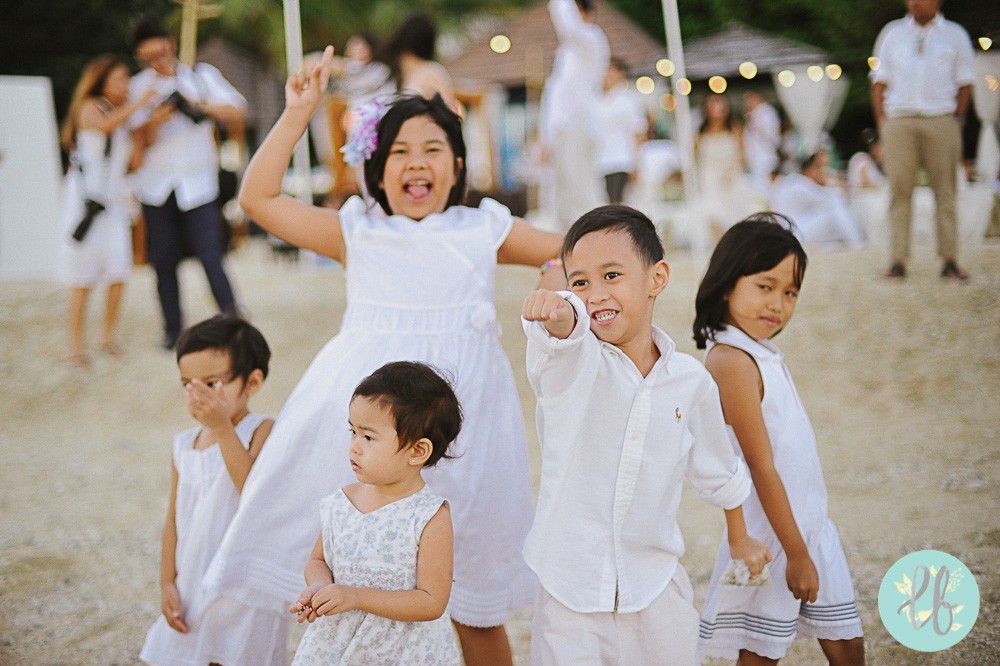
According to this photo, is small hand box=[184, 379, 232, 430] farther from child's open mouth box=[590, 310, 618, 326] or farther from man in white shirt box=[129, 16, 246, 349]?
man in white shirt box=[129, 16, 246, 349]

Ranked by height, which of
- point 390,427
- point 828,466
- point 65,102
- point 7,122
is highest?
point 65,102

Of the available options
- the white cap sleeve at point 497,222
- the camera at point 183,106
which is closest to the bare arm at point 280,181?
the white cap sleeve at point 497,222

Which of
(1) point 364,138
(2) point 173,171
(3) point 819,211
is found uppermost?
(3) point 819,211

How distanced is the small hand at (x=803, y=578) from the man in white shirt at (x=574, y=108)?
480 centimetres

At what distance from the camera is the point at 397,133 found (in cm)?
224

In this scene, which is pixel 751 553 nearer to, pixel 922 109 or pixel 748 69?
pixel 922 109

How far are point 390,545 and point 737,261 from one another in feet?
3.43

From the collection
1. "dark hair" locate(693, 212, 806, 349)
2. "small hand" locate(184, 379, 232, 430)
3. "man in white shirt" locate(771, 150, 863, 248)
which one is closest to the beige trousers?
"dark hair" locate(693, 212, 806, 349)

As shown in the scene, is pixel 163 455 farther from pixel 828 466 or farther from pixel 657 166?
pixel 657 166

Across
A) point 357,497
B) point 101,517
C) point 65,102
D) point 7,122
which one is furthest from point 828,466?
point 65,102

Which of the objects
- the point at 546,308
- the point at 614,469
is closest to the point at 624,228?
the point at 546,308

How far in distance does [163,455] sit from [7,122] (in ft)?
15.5

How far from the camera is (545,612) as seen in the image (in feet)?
5.64

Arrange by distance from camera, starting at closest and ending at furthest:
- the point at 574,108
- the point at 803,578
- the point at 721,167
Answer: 1. the point at 803,578
2. the point at 574,108
3. the point at 721,167
